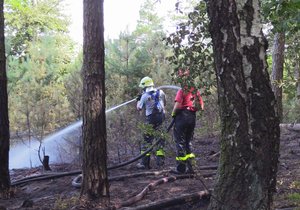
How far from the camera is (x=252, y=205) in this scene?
2.82 meters

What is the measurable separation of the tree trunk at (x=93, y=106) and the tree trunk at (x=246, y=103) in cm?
264

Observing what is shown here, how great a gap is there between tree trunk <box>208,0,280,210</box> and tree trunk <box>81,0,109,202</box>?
104 inches

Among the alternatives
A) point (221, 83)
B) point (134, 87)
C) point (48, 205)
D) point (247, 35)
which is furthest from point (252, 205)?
point (134, 87)

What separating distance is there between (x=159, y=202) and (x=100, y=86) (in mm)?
1699

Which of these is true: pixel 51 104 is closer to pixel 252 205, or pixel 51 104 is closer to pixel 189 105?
pixel 189 105

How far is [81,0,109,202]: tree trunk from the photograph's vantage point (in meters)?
5.25

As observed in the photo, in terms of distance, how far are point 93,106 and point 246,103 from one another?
2.83 meters

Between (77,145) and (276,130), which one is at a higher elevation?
(276,130)

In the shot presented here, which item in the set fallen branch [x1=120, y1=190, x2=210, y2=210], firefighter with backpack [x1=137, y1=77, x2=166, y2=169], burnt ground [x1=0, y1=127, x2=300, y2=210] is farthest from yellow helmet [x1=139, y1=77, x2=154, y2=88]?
fallen branch [x1=120, y1=190, x2=210, y2=210]

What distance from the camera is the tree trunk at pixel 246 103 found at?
2779 millimetres

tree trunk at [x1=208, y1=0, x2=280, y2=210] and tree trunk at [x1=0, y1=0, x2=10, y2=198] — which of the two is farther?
tree trunk at [x1=0, y1=0, x2=10, y2=198]

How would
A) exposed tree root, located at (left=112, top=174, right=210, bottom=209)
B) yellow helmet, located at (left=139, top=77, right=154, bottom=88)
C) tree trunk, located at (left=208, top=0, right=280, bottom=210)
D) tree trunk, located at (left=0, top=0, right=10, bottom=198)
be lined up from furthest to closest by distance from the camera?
yellow helmet, located at (left=139, top=77, right=154, bottom=88) → tree trunk, located at (left=0, top=0, right=10, bottom=198) → exposed tree root, located at (left=112, top=174, right=210, bottom=209) → tree trunk, located at (left=208, top=0, right=280, bottom=210)

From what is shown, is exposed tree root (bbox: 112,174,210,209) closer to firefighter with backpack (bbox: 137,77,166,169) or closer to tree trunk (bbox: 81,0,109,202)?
tree trunk (bbox: 81,0,109,202)

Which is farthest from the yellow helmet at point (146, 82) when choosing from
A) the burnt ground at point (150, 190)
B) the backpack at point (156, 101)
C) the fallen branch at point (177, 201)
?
the fallen branch at point (177, 201)
